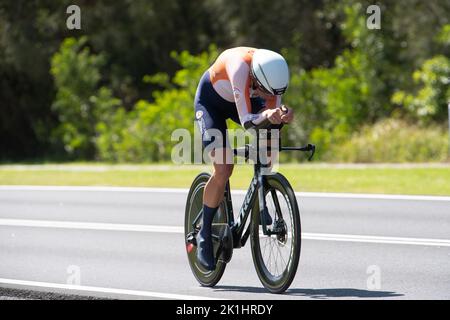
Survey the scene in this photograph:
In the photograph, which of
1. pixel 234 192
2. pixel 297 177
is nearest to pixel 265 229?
pixel 234 192

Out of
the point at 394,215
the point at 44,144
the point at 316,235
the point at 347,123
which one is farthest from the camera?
the point at 44,144

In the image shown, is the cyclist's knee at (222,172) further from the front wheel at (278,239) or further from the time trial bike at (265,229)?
the front wheel at (278,239)

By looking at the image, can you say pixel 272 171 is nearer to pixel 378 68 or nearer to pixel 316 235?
pixel 316 235

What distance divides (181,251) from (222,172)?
2.61 meters

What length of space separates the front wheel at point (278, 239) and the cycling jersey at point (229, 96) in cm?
55

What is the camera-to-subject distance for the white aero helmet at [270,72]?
24.4 feet

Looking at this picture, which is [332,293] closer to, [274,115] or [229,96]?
[274,115]

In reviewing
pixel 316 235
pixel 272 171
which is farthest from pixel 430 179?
pixel 272 171

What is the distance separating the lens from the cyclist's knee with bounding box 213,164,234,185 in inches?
311

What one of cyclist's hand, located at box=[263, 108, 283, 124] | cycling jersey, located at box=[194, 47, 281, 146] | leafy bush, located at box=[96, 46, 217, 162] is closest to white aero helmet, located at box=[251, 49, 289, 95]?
cycling jersey, located at box=[194, 47, 281, 146]

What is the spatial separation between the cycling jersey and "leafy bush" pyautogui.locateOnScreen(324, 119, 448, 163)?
13.1 metres

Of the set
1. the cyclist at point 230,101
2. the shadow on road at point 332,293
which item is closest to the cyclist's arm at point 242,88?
the cyclist at point 230,101
